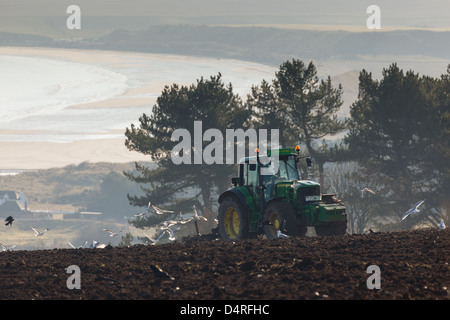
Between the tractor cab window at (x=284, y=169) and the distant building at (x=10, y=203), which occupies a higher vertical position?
the tractor cab window at (x=284, y=169)

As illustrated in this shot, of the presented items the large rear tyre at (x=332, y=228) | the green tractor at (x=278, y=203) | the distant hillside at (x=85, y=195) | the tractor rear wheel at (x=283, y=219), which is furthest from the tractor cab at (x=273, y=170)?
the distant hillside at (x=85, y=195)

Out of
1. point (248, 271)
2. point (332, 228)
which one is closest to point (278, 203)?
point (332, 228)

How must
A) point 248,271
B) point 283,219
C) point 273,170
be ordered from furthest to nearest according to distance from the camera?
point 273,170
point 283,219
point 248,271

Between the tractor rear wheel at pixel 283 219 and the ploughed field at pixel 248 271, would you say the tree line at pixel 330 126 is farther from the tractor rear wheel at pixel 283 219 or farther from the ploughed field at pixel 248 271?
the ploughed field at pixel 248 271

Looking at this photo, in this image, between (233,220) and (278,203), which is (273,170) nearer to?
(278,203)
